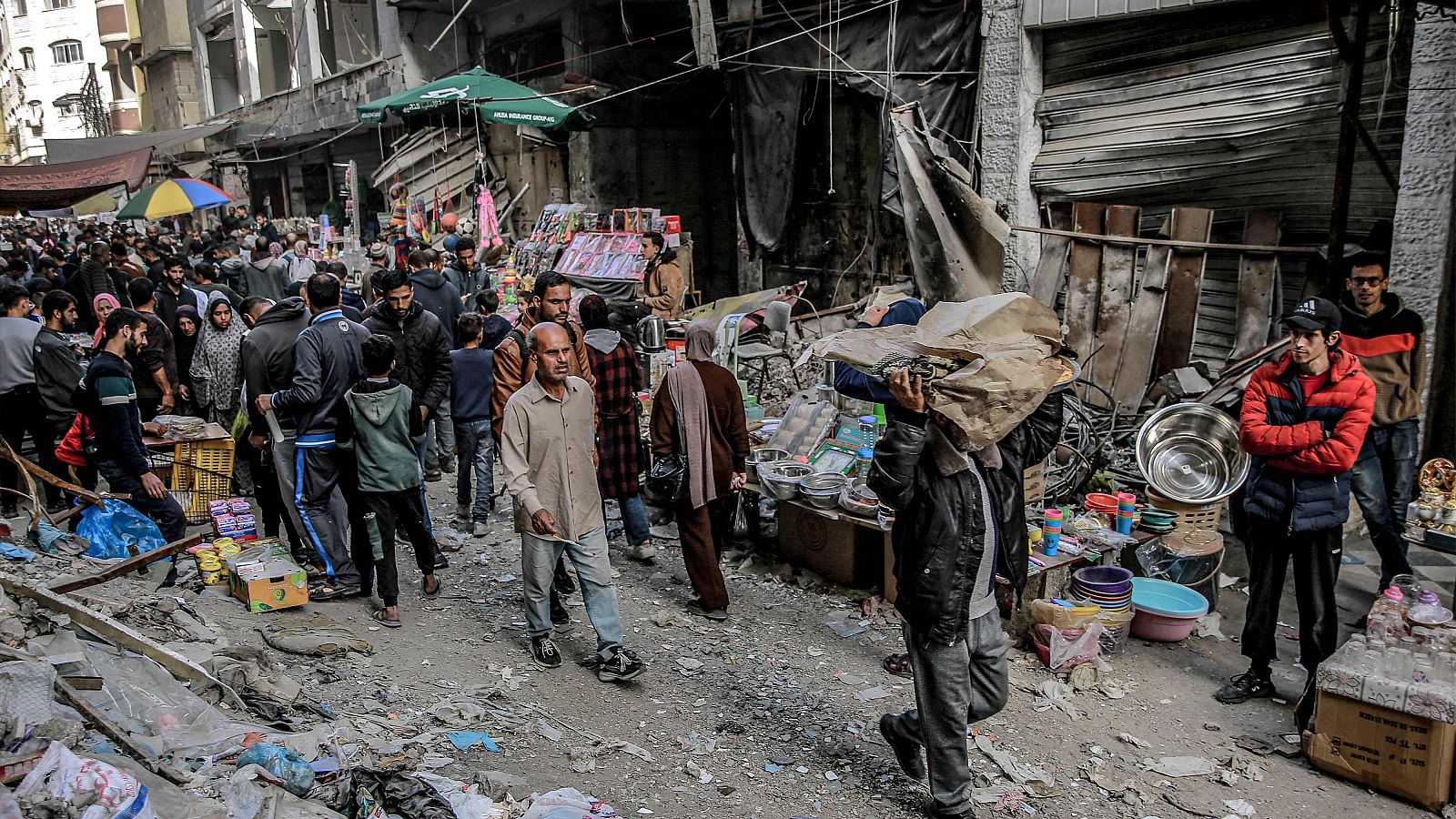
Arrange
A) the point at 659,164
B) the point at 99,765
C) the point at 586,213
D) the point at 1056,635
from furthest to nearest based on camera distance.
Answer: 1. the point at 659,164
2. the point at 586,213
3. the point at 1056,635
4. the point at 99,765

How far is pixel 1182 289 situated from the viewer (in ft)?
26.3

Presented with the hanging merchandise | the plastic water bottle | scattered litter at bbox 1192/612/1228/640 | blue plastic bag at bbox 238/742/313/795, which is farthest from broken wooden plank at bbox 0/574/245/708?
the hanging merchandise

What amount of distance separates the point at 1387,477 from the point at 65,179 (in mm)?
14282

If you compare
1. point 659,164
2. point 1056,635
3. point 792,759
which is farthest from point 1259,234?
point 659,164

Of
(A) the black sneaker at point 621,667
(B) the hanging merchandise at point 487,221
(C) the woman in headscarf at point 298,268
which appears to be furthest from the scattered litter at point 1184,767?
(B) the hanging merchandise at point 487,221

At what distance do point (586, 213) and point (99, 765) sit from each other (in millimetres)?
12088

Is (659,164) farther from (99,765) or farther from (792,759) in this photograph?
(99,765)

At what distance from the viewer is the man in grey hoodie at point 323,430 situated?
19.5 feet

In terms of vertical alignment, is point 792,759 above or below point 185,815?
below

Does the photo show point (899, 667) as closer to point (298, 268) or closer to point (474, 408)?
point (474, 408)

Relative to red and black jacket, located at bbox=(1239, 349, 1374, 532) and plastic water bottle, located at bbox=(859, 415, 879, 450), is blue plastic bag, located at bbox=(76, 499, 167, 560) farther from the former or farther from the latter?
red and black jacket, located at bbox=(1239, 349, 1374, 532)

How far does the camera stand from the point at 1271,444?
4.79m

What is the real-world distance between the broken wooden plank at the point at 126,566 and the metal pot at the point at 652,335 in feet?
14.2

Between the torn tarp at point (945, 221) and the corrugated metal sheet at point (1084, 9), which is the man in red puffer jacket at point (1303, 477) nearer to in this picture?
the torn tarp at point (945, 221)
